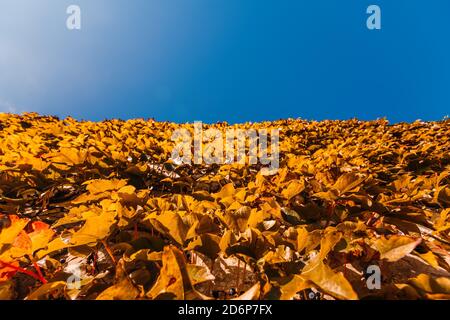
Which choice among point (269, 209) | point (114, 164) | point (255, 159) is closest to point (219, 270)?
point (269, 209)

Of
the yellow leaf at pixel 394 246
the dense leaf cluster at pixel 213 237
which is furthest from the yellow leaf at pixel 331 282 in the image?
the yellow leaf at pixel 394 246

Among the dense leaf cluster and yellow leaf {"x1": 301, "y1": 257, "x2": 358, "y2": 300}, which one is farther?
the dense leaf cluster

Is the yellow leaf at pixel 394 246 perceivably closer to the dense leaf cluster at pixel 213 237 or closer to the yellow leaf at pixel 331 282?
the dense leaf cluster at pixel 213 237

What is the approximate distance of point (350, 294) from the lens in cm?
55

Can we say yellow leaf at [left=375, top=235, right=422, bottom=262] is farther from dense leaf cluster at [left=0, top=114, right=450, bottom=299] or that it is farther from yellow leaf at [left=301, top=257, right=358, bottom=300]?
yellow leaf at [left=301, top=257, right=358, bottom=300]

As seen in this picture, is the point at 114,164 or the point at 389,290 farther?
the point at 114,164

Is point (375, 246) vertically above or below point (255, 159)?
below

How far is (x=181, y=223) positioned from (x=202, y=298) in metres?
0.33

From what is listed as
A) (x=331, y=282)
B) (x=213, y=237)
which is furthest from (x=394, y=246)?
(x=213, y=237)

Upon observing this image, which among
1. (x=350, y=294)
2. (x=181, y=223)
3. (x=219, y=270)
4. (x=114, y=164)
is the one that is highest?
(x=114, y=164)

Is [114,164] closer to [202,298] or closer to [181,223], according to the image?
[181,223]

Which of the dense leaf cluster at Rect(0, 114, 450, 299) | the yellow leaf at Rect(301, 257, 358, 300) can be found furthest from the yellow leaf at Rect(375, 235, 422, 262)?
the yellow leaf at Rect(301, 257, 358, 300)

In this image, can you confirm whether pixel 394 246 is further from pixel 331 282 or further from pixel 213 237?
pixel 213 237
